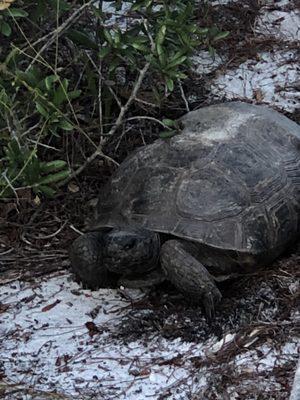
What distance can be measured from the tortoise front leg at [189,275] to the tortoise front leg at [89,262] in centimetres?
31

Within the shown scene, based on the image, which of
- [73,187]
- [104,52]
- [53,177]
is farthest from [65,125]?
[73,187]

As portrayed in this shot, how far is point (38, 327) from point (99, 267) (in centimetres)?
38

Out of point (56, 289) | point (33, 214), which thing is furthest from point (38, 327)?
point (33, 214)

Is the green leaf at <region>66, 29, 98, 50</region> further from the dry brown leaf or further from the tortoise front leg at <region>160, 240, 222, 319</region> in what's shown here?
the tortoise front leg at <region>160, 240, 222, 319</region>

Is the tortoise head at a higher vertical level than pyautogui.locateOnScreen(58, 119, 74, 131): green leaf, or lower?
lower

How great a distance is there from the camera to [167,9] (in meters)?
4.29

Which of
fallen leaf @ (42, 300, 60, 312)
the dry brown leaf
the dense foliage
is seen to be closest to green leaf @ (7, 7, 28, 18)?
the dense foliage

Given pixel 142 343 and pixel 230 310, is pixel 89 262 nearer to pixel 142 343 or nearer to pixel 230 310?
pixel 142 343

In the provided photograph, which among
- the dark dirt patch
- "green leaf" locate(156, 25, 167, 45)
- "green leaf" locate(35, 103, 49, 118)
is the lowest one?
the dark dirt patch

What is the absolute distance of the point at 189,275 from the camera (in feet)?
12.0

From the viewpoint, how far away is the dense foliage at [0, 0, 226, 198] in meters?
3.97

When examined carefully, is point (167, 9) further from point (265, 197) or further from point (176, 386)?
point (176, 386)

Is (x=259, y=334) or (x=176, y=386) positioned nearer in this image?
(x=176, y=386)

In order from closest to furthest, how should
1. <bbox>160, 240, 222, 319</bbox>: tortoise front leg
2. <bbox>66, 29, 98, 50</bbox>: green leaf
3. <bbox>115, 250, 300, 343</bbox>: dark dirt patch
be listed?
1. <bbox>115, 250, 300, 343</bbox>: dark dirt patch
2. <bbox>160, 240, 222, 319</bbox>: tortoise front leg
3. <bbox>66, 29, 98, 50</bbox>: green leaf
